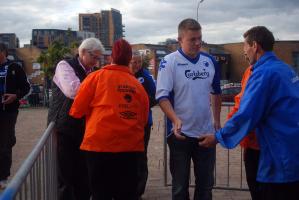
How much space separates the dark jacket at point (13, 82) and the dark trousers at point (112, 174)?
3075 mm

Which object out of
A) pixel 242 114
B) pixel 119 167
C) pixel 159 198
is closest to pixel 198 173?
pixel 119 167

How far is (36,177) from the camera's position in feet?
10.1

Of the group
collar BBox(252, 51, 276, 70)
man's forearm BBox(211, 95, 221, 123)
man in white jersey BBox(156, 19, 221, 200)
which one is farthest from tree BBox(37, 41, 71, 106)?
collar BBox(252, 51, 276, 70)

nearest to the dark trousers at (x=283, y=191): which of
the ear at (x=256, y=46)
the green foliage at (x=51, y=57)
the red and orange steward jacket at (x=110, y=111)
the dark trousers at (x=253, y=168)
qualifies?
the dark trousers at (x=253, y=168)

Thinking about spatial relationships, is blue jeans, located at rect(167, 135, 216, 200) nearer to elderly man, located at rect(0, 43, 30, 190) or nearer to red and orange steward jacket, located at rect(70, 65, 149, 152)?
red and orange steward jacket, located at rect(70, 65, 149, 152)

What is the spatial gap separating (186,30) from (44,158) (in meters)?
1.72

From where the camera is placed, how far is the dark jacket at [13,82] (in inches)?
257

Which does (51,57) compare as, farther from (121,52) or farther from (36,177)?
(36,177)

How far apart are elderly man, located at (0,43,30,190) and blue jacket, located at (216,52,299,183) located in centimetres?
419

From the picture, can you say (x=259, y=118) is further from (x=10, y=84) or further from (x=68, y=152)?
(x=10, y=84)

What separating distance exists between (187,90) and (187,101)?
102 millimetres

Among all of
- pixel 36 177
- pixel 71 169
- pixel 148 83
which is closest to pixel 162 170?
pixel 148 83

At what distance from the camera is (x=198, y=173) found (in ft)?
14.1

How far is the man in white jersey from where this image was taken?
412 cm
